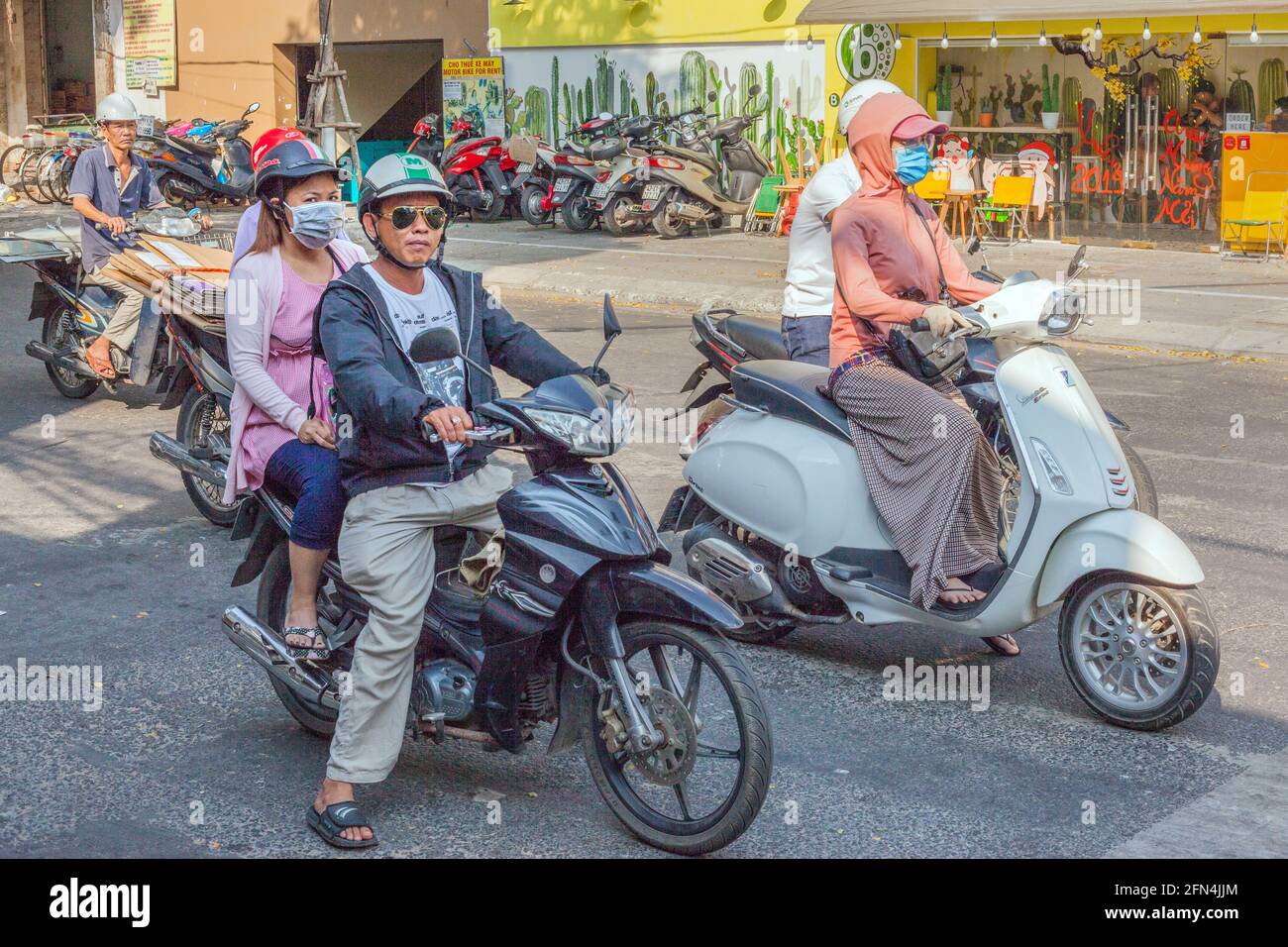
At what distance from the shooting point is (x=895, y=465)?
5.62m

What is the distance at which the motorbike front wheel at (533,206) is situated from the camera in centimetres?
2086

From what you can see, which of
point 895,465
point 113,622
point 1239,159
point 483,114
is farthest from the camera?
point 483,114

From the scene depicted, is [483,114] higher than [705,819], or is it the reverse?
[483,114]

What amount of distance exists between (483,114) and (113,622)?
18958 mm

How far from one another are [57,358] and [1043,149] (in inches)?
479

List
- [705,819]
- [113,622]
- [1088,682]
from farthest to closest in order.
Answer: [113,622], [1088,682], [705,819]

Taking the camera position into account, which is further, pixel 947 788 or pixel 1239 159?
pixel 1239 159

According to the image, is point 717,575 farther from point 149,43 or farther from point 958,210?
point 149,43

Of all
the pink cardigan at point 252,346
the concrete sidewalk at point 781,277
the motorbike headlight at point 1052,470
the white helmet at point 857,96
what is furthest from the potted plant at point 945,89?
the pink cardigan at point 252,346

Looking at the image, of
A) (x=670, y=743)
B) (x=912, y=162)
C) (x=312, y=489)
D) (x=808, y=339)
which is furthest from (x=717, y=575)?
(x=670, y=743)

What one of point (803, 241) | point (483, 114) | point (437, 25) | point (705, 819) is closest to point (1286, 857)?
point (705, 819)

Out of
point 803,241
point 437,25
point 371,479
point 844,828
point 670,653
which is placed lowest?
point 844,828

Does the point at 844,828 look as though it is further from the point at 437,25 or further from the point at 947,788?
the point at 437,25

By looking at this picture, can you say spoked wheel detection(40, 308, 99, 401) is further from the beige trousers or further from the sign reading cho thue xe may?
the sign reading cho thue xe may
